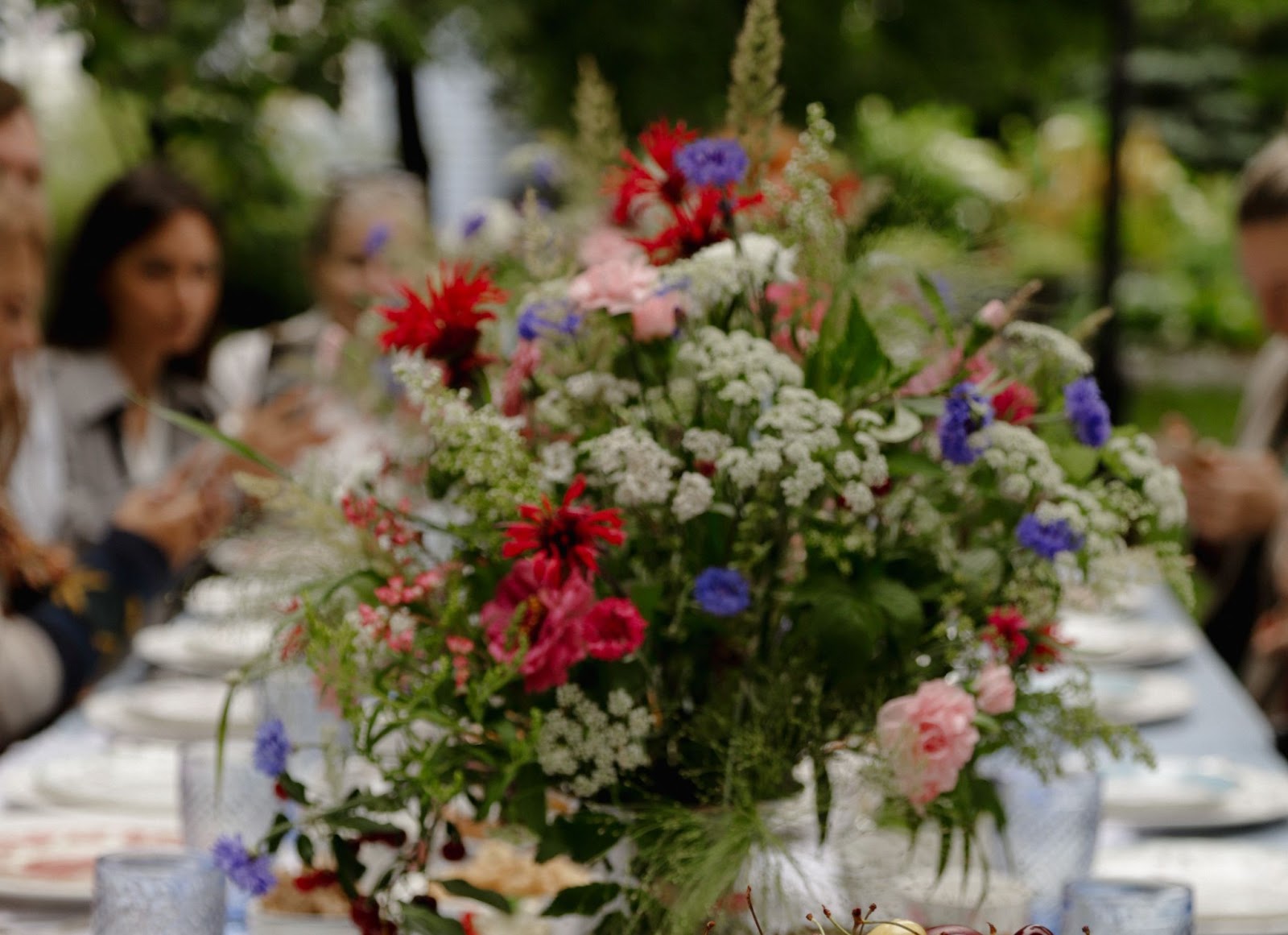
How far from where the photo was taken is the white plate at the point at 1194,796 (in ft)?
6.58

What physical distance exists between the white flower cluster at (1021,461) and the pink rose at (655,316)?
0.24m

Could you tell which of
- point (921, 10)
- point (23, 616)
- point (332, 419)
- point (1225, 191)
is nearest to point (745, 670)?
point (23, 616)

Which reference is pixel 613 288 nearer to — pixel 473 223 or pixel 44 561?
pixel 44 561

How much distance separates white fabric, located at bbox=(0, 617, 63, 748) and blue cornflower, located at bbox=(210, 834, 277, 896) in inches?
46.4

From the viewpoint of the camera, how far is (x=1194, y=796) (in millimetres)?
2041

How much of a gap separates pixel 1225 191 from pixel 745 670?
35.3ft

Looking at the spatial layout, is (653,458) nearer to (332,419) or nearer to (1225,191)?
(332,419)

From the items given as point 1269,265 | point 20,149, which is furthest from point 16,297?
point 1269,265

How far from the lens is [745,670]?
4.50ft

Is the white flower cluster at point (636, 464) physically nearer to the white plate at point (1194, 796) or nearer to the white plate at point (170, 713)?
the white plate at point (1194, 796)

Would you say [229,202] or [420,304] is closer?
[420,304]

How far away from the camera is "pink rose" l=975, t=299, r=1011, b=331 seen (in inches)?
54.7

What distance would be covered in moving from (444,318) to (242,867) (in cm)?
40

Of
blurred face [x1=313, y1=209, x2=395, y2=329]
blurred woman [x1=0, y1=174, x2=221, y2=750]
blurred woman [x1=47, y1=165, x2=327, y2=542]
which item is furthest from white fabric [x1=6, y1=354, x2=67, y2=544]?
blurred face [x1=313, y1=209, x2=395, y2=329]
